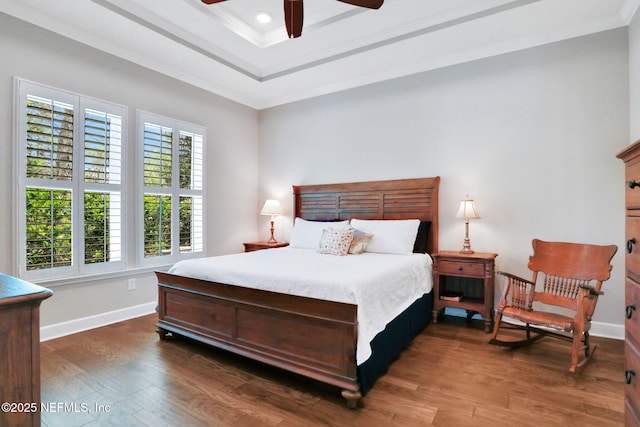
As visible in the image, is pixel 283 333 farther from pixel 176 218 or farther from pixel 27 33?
pixel 27 33

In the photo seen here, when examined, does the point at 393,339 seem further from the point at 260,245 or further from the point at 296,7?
the point at 260,245

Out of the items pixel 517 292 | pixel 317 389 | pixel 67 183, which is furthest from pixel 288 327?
pixel 67 183

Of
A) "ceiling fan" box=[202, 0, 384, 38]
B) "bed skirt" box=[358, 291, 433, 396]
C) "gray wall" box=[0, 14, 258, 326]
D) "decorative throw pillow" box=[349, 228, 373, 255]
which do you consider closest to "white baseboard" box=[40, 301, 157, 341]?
"gray wall" box=[0, 14, 258, 326]

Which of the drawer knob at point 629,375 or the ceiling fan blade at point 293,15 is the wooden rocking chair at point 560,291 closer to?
the drawer knob at point 629,375

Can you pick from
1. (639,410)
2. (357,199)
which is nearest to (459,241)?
(357,199)

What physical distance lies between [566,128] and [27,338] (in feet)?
13.5

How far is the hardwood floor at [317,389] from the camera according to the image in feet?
6.13

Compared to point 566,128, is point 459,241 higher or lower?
lower

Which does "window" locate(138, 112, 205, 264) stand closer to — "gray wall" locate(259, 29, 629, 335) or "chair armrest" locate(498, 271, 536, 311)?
"gray wall" locate(259, 29, 629, 335)

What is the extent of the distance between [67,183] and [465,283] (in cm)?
412

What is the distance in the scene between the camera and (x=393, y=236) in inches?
143

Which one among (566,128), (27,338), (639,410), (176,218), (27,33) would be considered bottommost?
(639,410)

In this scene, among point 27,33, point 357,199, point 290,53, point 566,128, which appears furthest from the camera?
point 357,199

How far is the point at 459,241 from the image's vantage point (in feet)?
12.3
